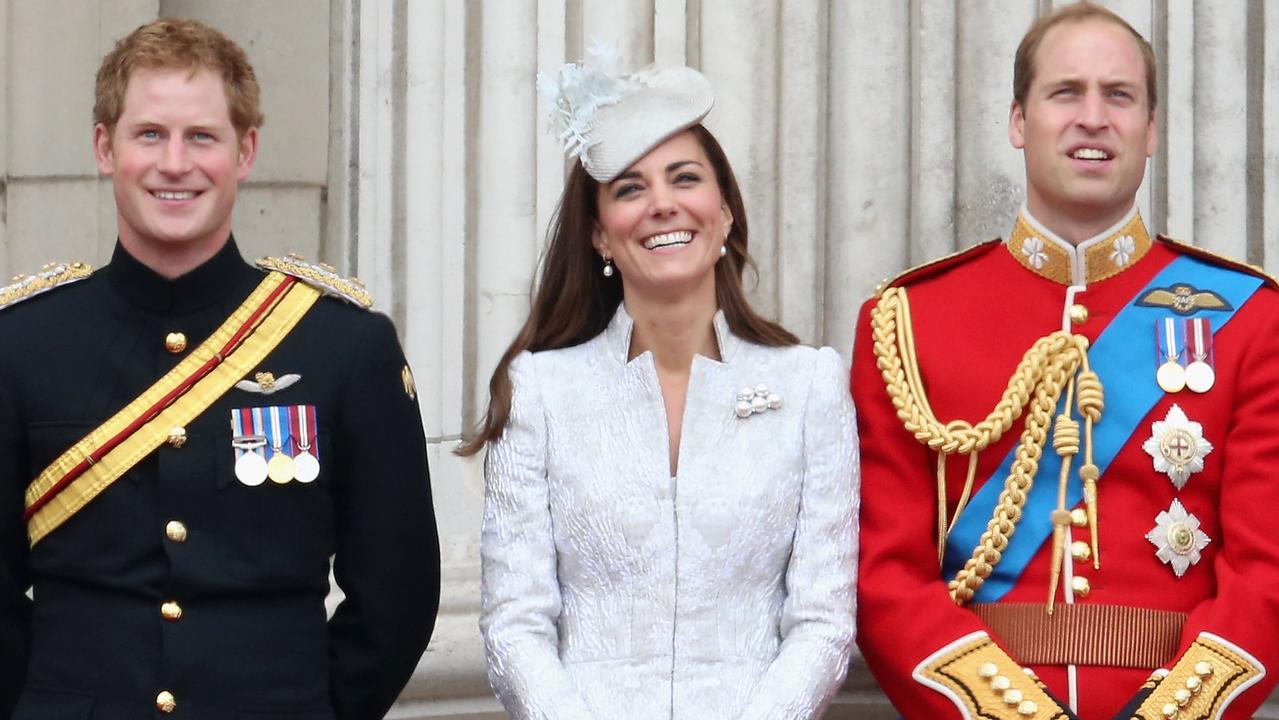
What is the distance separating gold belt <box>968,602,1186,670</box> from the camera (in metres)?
4.22

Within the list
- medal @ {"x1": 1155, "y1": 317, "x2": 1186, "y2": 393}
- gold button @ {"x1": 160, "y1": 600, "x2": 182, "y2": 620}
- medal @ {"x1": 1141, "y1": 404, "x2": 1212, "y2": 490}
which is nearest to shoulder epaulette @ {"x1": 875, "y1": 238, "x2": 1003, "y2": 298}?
medal @ {"x1": 1155, "y1": 317, "x2": 1186, "y2": 393}

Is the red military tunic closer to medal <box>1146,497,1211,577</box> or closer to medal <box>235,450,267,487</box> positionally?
medal <box>1146,497,1211,577</box>

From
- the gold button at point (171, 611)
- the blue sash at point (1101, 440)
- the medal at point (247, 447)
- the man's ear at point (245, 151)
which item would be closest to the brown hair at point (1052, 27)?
the blue sash at point (1101, 440)

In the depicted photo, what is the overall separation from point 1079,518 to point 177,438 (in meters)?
1.58

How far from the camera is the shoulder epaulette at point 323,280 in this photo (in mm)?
4289

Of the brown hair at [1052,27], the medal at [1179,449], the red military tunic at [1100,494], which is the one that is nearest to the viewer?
the red military tunic at [1100,494]

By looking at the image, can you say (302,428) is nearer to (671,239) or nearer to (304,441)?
(304,441)

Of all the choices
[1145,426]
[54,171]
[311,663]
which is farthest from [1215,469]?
[54,171]

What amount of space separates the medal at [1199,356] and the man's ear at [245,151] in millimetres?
1714

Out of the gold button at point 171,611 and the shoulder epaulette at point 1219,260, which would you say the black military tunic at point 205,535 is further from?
the shoulder epaulette at point 1219,260

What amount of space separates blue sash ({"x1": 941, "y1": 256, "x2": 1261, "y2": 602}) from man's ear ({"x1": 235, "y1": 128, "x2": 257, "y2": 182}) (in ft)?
4.69

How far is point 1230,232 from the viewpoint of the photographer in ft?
17.6

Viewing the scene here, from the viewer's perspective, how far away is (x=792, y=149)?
5.38 m

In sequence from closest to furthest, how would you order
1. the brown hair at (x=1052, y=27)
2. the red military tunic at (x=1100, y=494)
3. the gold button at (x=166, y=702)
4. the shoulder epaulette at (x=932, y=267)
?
the gold button at (x=166, y=702), the red military tunic at (x=1100, y=494), the brown hair at (x=1052, y=27), the shoulder epaulette at (x=932, y=267)
